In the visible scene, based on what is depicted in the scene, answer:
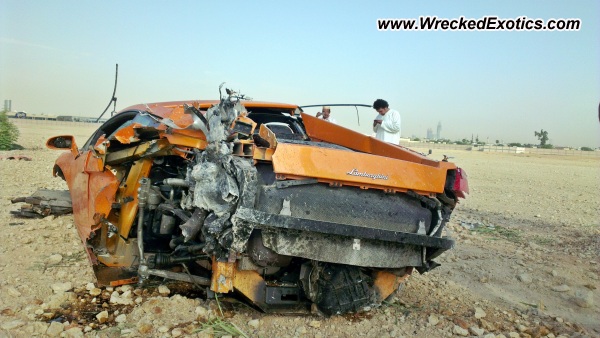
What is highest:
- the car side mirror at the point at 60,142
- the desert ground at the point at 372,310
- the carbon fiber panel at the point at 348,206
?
the car side mirror at the point at 60,142

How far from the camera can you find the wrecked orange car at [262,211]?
3162mm

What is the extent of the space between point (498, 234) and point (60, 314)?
5.94m

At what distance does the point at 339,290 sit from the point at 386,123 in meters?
3.74

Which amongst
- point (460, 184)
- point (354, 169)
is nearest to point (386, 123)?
point (460, 184)

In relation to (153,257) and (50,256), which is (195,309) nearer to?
(153,257)

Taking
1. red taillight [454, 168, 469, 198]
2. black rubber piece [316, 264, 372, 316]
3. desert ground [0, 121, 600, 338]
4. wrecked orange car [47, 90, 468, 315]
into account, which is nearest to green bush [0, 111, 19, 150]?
desert ground [0, 121, 600, 338]

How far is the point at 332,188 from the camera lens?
3301 millimetres

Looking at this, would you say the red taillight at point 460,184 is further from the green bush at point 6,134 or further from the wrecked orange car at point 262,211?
the green bush at point 6,134

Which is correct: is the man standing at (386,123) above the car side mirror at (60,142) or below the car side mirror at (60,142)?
above

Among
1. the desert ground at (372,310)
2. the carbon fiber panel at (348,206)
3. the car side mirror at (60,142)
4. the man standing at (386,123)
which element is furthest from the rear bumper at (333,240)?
the man standing at (386,123)

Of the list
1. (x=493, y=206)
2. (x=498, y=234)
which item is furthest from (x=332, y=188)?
(x=493, y=206)

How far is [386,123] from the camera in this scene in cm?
680

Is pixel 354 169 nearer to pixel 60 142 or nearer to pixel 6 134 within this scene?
pixel 60 142

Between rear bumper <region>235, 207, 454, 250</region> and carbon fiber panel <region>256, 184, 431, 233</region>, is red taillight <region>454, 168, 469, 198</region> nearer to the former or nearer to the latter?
carbon fiber panel <region>256, 184, 431, 233</region>
